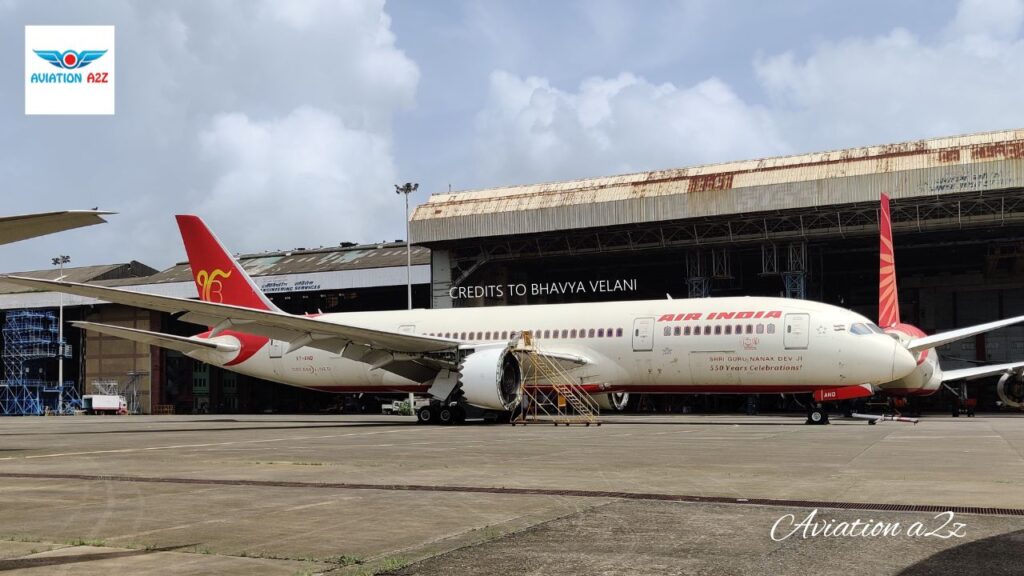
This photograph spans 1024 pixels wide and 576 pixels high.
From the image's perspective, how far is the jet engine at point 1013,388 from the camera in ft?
125

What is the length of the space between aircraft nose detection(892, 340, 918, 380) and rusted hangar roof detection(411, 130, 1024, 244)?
17.7 meters

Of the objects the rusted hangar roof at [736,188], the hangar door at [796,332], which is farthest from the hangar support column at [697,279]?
the hangar door at [796,332]

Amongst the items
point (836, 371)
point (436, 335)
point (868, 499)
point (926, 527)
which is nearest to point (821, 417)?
point (836, 371)

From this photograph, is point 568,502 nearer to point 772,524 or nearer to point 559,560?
point 772,524

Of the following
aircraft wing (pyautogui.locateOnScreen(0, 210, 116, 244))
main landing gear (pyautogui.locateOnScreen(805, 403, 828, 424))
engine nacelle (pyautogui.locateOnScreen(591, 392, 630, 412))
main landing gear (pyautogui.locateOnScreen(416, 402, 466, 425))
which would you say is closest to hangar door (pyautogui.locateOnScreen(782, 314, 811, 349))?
main landing gear (pyautogui.locateOnScreen(805, 403, 828, 424))

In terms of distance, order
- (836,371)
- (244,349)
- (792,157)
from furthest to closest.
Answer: (792,157), (244,349), (836,371)

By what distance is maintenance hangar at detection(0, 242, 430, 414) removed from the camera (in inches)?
2194

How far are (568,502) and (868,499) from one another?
8.86ft

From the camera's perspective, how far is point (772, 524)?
22.3 feet

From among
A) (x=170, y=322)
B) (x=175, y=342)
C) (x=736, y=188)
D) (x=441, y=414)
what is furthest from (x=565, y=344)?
(x=170, y=322)

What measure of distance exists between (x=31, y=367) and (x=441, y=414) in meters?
54.9

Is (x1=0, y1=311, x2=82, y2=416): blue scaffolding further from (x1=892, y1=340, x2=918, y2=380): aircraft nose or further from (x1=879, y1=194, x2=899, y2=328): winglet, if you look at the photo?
(x1=892, y1=340, x2=918, y2=380): aircraft nose

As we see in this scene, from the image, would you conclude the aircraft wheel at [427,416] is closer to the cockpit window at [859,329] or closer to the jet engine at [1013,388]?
the cockpit window at [859,329]

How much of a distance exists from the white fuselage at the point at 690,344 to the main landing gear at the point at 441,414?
63.3 inches
